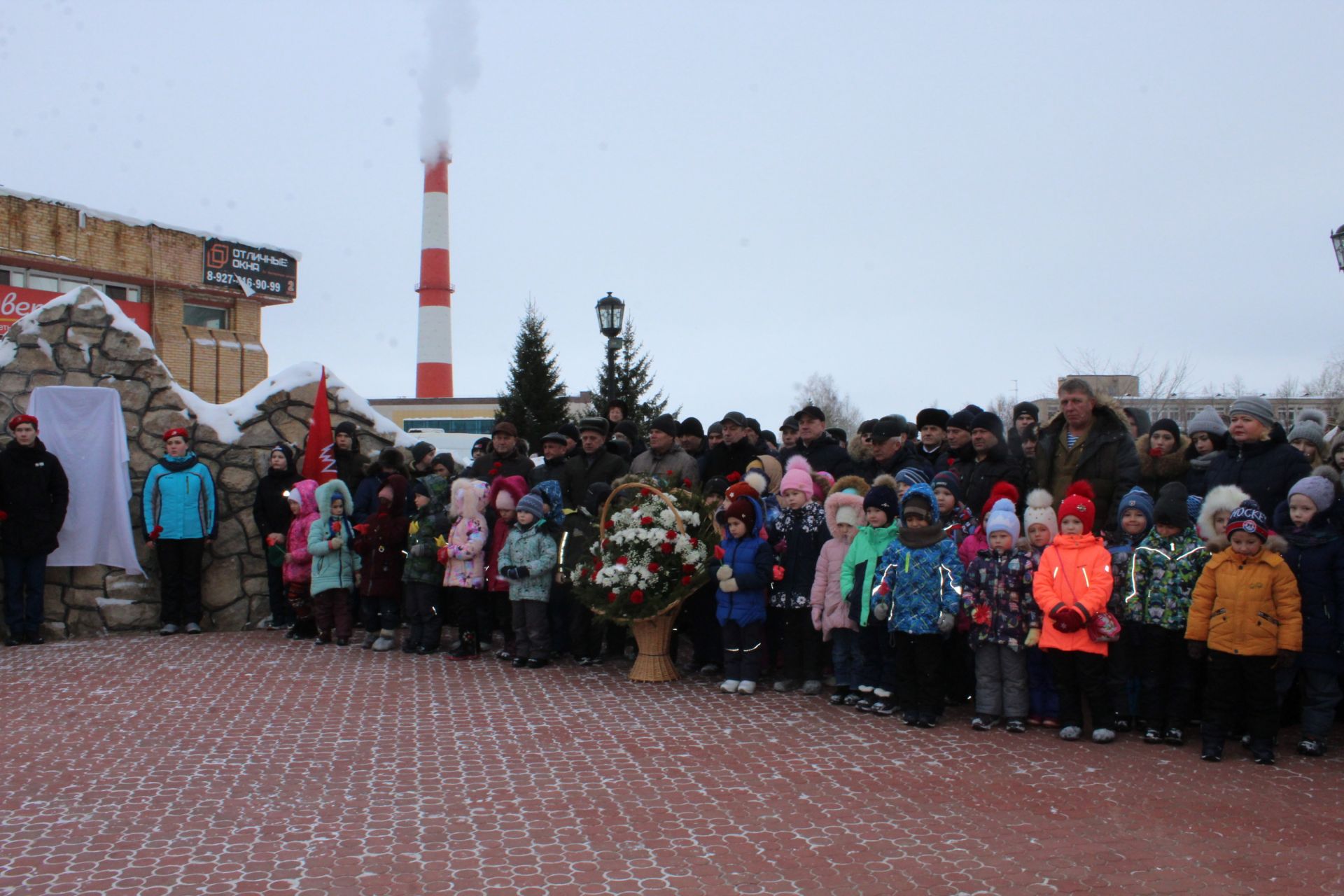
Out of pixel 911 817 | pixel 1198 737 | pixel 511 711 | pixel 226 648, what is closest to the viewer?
pixel 911 817

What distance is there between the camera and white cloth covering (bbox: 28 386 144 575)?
10328 mm

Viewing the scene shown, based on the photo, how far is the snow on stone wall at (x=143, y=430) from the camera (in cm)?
1044

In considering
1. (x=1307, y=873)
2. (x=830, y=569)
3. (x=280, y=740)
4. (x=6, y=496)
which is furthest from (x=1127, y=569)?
(x=6, y=496)

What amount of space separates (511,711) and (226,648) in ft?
13.1

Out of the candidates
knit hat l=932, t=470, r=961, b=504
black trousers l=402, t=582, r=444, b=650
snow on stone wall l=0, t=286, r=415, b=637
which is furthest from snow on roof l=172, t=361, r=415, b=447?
knit hat l=932, t=470, r=961, b=504

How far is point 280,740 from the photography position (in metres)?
6.22

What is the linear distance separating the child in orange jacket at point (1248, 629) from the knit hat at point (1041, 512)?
0.94 meters

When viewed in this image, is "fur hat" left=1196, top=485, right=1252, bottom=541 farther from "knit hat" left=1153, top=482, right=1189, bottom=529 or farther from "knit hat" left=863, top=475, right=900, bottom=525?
"knit hat" left=863, top=475, right=900, bottom=525

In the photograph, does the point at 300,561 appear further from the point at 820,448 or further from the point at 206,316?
the point at 206,316

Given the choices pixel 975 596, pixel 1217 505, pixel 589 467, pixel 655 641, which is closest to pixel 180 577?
pixel 589 467

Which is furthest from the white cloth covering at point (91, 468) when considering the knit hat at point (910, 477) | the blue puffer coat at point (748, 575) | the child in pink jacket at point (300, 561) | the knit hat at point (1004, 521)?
the knit hat at point (1004, 521)

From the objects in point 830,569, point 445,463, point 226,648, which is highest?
point 445,463

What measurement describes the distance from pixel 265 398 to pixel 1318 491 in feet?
31.9

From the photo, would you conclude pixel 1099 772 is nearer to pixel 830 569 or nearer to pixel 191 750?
pixel 830 569
